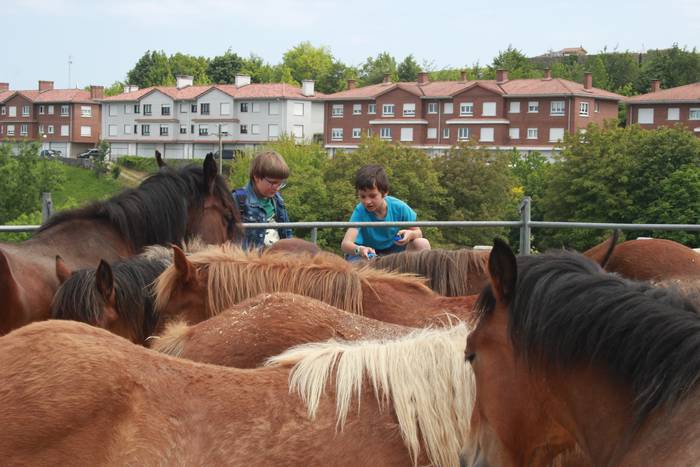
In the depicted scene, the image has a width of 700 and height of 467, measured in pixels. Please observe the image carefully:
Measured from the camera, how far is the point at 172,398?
2.87 m

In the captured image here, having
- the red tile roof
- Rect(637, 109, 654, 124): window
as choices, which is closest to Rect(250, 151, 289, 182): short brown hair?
the red tile roof

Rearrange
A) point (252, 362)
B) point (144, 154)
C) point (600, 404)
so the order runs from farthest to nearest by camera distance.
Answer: point (144, 154)
point (252, 362)
point (600, 404)

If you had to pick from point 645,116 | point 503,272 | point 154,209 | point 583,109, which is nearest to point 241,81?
point 583,109

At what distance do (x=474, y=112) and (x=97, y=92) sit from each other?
55.3 meters

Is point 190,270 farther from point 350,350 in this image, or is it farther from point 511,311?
point 511,311

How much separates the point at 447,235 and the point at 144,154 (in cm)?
7298

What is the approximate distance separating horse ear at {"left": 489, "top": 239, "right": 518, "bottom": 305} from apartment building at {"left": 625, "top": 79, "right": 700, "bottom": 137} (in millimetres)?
92517

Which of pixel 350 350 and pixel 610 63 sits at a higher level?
pixel 610 63

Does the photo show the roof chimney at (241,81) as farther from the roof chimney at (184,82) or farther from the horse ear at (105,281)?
the horse ear at (105,281)

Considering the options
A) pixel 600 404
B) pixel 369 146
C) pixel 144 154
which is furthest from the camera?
pixel 144 154

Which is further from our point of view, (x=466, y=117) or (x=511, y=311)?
(x=466, y=117)

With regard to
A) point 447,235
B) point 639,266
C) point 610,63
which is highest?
point 610,63

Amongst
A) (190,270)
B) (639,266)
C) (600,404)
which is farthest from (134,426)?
(639,266)

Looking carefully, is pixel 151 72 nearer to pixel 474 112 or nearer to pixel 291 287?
pixel 474 112
